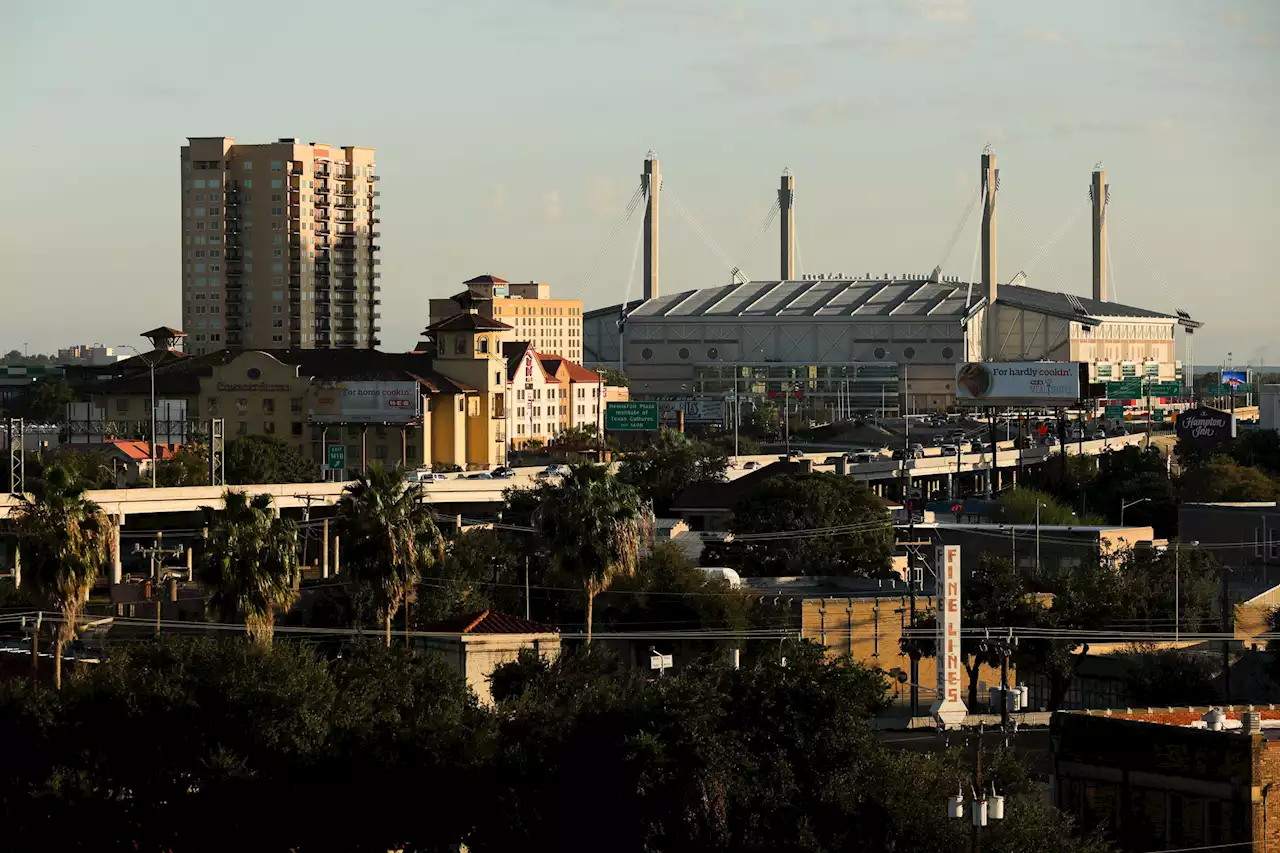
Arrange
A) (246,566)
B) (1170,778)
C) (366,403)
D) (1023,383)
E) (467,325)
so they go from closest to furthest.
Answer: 1. (1170,778)
2. (246,566)
3. (366,403)
4. (467,325)
5. (1023,383)

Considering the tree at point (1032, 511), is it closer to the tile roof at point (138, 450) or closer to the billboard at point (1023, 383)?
the billboard at point (1023, 383)

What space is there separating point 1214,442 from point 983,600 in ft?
309

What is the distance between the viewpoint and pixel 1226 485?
11912 centimetres

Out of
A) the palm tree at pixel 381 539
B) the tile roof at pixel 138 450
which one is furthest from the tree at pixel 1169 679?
the tile roof at pixel 138 450

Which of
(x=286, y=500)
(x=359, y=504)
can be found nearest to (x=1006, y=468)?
(x=286, y=500)

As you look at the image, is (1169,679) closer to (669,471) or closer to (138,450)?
(669,471)

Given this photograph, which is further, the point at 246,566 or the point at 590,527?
the point at 590,527

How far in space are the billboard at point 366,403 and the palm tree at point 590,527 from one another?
284 ft

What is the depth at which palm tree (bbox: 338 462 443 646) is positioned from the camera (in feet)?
192

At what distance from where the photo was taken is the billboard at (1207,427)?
158 meters

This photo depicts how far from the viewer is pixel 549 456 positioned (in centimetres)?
16475

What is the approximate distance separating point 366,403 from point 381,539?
9636cm

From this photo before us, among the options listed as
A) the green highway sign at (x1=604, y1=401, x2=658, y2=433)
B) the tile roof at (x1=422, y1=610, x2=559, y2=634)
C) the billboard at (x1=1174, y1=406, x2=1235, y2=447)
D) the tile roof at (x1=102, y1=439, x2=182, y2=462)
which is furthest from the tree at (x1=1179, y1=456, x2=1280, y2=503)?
the tile roof at (x1=422, y1=610, x2=559, y2=634)

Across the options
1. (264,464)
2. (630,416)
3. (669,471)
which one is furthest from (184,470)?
(630,416)
